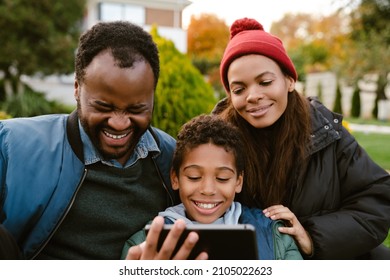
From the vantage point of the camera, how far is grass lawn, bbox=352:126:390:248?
759cm

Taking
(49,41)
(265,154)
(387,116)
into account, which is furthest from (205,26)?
(265,154)

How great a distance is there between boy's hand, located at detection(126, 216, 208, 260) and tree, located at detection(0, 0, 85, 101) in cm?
1134

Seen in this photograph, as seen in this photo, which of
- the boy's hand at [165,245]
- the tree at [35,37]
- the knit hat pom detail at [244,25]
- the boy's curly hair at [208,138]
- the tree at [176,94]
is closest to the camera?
the boy's hand at [165,245]

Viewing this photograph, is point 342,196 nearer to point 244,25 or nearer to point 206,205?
point 206,205

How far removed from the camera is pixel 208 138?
2.04 meters

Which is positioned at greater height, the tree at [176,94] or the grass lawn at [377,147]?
the tree at [176,94]

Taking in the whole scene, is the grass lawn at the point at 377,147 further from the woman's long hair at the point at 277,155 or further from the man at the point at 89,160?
the man at the point at 89,160

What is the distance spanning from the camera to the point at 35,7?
490 inches

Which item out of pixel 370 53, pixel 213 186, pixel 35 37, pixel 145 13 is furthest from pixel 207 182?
pixel 370 53

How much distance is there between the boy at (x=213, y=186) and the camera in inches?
77.1

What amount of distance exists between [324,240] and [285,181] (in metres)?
0.32

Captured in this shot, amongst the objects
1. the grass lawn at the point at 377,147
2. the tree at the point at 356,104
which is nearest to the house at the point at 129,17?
the tree at the point at 356,104
